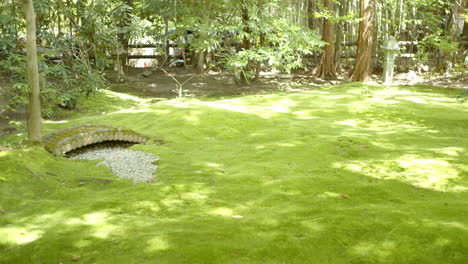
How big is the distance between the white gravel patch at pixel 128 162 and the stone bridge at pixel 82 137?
226mm

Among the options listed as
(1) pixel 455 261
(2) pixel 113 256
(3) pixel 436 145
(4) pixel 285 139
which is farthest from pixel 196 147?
(1) pixel 455 261

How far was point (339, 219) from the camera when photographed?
12.4ft

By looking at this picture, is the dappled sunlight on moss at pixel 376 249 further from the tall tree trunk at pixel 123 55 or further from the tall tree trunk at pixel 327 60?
the tall tree trunk at pixel 327 60

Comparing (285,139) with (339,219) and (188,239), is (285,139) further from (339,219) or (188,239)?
(188,239)

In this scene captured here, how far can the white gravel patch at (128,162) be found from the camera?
235 inches

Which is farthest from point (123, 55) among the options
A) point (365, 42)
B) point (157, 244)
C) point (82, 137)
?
point (157, 244)

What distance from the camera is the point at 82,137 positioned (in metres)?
7.66

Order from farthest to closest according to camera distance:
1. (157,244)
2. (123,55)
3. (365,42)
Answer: (123,55) → (365,42) → (157,244)

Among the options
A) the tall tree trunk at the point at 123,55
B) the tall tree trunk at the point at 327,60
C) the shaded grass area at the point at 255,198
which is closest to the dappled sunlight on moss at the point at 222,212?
the shaded grass area at the point at 255,198

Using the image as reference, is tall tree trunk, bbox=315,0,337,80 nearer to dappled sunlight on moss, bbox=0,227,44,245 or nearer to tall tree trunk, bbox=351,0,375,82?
tall tree trunk, bbox=351,0,375,82

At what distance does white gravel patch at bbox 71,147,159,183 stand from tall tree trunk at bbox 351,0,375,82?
12.5 m

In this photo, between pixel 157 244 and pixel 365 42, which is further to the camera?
pixel 365 42

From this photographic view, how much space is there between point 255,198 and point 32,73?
3.62 metres

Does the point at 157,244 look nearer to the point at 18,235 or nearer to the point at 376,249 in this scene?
the point at 18,235
